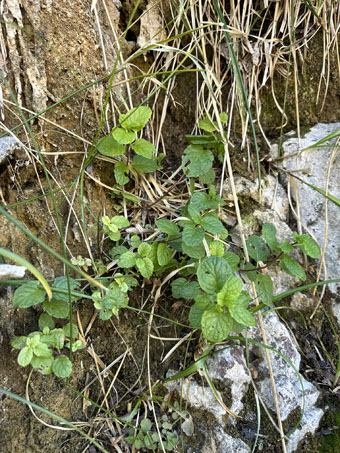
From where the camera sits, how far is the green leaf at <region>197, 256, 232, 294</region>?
1.11 m

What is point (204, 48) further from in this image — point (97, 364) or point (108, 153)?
point (97, 364)

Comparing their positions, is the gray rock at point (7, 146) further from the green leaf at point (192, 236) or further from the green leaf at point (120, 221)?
the green leaf at point (192, 236)

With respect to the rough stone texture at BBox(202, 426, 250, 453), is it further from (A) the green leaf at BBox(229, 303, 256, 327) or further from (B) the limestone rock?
(B) the limestone rock

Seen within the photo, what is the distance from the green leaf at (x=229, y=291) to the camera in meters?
1.06

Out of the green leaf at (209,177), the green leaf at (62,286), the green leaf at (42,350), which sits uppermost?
the green leaf at (209,177)

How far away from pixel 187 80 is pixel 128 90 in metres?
0.31

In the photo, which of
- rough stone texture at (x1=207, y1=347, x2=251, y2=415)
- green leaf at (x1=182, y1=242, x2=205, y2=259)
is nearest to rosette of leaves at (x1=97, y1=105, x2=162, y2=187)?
green leaf at (x1=182, y1=242, x2=205, y2=259)

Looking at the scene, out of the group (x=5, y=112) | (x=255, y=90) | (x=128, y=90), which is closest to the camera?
(x=5, y=112)

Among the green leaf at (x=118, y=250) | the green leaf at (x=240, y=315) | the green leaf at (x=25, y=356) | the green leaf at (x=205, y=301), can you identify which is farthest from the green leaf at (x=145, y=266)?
the green leaf at (x=25, y=356)

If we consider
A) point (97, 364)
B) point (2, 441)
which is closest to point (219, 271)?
point (97, 364)

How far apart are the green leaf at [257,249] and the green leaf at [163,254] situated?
30 cm

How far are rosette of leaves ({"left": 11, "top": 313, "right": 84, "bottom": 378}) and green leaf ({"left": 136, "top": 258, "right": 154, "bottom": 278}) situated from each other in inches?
11.4

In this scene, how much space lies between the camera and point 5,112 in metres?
1.20

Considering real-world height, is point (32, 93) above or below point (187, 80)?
above
